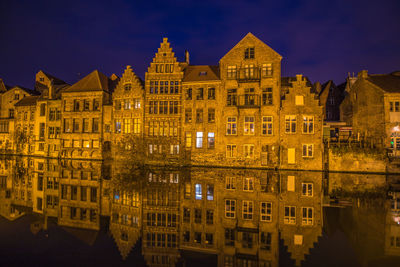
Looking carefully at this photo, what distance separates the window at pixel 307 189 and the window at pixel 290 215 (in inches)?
159

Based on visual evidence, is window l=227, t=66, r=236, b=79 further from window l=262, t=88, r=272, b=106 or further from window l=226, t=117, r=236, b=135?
window l=226, t=117, r=236, b=135

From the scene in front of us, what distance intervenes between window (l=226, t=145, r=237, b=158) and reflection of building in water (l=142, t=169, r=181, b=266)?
15.5 meters

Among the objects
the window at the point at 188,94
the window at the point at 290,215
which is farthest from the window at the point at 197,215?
the window at the point at 188,94

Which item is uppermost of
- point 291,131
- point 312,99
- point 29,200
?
point 312,99

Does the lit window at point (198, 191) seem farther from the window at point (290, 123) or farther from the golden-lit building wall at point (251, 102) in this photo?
the window at point (290, 123)

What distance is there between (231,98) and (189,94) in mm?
6153

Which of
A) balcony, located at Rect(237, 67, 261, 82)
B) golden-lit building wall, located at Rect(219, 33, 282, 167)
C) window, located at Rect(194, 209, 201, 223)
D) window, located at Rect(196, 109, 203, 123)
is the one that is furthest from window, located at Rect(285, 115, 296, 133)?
window, located at Rect(194, 209, 201, 223)

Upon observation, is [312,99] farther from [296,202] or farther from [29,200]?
[29,200]

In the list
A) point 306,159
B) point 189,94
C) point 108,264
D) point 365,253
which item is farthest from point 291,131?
point 108,264

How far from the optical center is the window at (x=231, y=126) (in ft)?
104

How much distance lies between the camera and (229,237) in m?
9.01

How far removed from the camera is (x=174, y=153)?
33.4 meters

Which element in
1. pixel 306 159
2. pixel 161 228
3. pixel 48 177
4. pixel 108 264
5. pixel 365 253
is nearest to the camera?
pixel 108 264

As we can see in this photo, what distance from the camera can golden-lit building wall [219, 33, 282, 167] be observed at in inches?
1198
